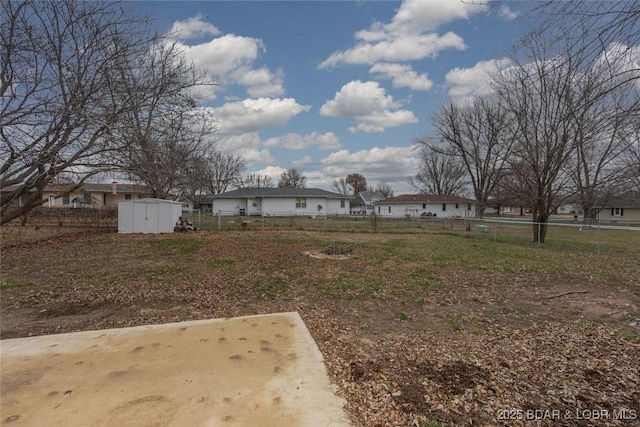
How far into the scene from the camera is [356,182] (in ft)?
244

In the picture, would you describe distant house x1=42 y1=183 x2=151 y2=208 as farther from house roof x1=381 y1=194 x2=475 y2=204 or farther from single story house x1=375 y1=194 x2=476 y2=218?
house roof x1=381 y1=194 x2=475 y2=204

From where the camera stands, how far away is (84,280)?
6.29 meters

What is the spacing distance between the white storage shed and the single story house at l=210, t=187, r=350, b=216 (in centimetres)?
1738

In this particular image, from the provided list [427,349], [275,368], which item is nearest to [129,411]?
[275,368]

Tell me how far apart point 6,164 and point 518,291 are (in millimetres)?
8624

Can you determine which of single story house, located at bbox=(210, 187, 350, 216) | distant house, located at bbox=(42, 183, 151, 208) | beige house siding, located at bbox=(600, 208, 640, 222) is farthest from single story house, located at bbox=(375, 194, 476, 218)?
distant house, located at bbox=(42, 183, 151, 208)

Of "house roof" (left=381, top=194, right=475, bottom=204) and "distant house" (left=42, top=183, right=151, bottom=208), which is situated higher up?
"house roof" (left=381, top=194, right=475, bottom=204)

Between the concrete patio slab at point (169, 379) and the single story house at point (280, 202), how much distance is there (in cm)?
2887

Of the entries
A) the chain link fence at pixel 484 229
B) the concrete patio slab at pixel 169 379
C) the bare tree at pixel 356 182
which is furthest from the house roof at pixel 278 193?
the bare tree at pixel 356 182

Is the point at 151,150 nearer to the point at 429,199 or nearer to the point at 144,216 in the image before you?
the point at 144,216

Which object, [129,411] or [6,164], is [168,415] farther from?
[6,164]

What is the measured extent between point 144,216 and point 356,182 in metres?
61.9

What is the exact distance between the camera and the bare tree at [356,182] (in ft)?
243

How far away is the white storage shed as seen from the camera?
1470 centimetres
